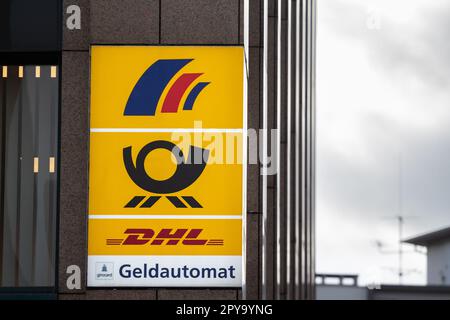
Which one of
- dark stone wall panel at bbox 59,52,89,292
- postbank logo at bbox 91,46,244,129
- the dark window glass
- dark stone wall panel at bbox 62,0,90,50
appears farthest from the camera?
the dark window glass

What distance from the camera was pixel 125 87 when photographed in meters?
15.8

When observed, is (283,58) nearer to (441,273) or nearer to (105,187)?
(105,187)

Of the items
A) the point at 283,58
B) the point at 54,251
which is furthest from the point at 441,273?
the point at 54,251

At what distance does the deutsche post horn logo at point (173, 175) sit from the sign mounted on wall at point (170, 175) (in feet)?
0.05

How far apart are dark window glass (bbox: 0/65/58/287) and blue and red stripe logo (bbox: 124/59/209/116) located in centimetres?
152

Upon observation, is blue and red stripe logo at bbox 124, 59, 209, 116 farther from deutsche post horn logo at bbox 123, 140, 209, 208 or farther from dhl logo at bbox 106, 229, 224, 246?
dhl logo at bbox 106, 229, 224, 246

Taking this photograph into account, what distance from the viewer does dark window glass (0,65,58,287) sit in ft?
53.5

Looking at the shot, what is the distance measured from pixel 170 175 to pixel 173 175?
0.04 meters

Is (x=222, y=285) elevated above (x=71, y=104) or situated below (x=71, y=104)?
below

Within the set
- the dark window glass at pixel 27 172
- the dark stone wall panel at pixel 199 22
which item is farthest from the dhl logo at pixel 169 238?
the dark stone wall panel at pixel 199 22

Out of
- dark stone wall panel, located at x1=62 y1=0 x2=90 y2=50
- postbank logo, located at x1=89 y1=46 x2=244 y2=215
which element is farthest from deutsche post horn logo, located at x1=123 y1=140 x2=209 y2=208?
dark stone wall panel, located at x1=62 y1=0 x2=90 y2=50

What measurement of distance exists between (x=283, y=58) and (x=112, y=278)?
17606mm

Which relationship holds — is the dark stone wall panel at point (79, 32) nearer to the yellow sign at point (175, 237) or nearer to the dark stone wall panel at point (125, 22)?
the dark stone wall panel at point (125, 22)
